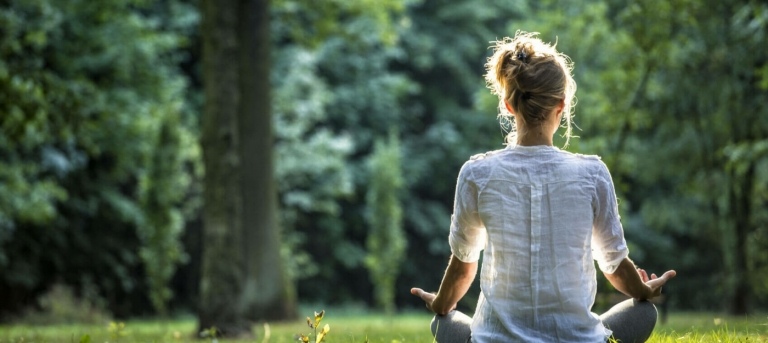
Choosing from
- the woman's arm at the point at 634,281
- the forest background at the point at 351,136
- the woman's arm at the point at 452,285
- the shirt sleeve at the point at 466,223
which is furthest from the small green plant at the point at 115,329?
the forest background at the point at 351,136

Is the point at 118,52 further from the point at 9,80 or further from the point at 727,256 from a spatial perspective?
the point at 727,256

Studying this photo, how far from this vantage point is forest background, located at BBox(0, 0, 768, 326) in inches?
635

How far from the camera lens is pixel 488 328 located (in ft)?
11.7

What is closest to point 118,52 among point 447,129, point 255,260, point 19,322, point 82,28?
point 82,28

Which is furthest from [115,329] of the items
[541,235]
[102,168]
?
[102,168]

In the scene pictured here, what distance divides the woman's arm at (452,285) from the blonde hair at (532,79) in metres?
0.58

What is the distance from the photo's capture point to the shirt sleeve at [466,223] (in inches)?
141

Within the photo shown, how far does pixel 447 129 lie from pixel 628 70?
1886cm

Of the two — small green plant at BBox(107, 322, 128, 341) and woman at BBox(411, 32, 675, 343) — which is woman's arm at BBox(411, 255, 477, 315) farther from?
small green plant at BBox(107, 322, 128, 341)

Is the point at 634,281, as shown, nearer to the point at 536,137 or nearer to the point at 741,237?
the point at 536,137

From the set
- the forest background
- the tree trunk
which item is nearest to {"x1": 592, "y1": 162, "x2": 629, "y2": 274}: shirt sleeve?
the forest background

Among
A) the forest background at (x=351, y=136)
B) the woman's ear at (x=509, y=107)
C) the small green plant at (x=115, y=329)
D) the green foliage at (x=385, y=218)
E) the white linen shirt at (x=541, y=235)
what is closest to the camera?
the white linen shirt at (x=541, y=235)

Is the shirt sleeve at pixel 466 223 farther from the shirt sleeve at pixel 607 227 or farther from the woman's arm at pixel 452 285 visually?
the shirt sleeve at pixel 607 227

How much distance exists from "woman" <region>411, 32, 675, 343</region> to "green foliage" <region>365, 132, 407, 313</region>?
25.5 metres
